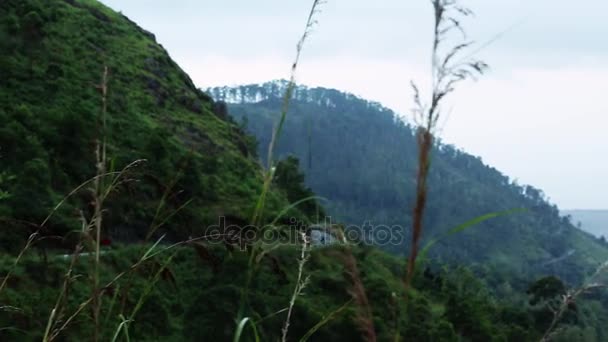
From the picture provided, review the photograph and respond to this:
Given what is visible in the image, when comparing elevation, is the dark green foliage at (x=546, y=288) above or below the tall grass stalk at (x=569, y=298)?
below

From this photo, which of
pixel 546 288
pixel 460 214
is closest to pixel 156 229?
pixel 546 288

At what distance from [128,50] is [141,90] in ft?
27.5

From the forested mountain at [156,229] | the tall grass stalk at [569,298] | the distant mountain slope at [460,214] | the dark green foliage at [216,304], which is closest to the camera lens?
the tall grass stalk at [569,298]

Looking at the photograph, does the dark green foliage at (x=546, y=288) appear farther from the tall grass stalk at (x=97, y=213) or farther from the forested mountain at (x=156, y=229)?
the tall grass stalk at (x=97, y=213)

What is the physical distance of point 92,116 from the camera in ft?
108

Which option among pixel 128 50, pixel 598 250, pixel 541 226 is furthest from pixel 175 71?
pixel 598 250

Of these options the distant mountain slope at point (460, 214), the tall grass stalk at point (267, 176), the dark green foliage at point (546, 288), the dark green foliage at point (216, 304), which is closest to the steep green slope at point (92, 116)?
the dark green foliage at point (216, 304)

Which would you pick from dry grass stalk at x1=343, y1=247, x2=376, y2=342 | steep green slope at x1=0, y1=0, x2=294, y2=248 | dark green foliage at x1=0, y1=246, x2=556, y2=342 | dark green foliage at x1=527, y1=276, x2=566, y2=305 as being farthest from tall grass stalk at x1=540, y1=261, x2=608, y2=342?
dark green foliage at x1=527, y1=276, x2=566, y2=305

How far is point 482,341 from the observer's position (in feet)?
112

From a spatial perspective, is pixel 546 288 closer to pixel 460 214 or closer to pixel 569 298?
pixel 569 298

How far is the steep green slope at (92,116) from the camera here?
27.1 meters

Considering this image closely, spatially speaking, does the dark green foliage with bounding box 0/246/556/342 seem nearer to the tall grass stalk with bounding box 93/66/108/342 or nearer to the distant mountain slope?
the tall grass stalk with bounding box 93/66/108/342

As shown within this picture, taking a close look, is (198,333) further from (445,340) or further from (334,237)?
(334,237)

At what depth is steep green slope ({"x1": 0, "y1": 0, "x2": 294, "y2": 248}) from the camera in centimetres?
2712
